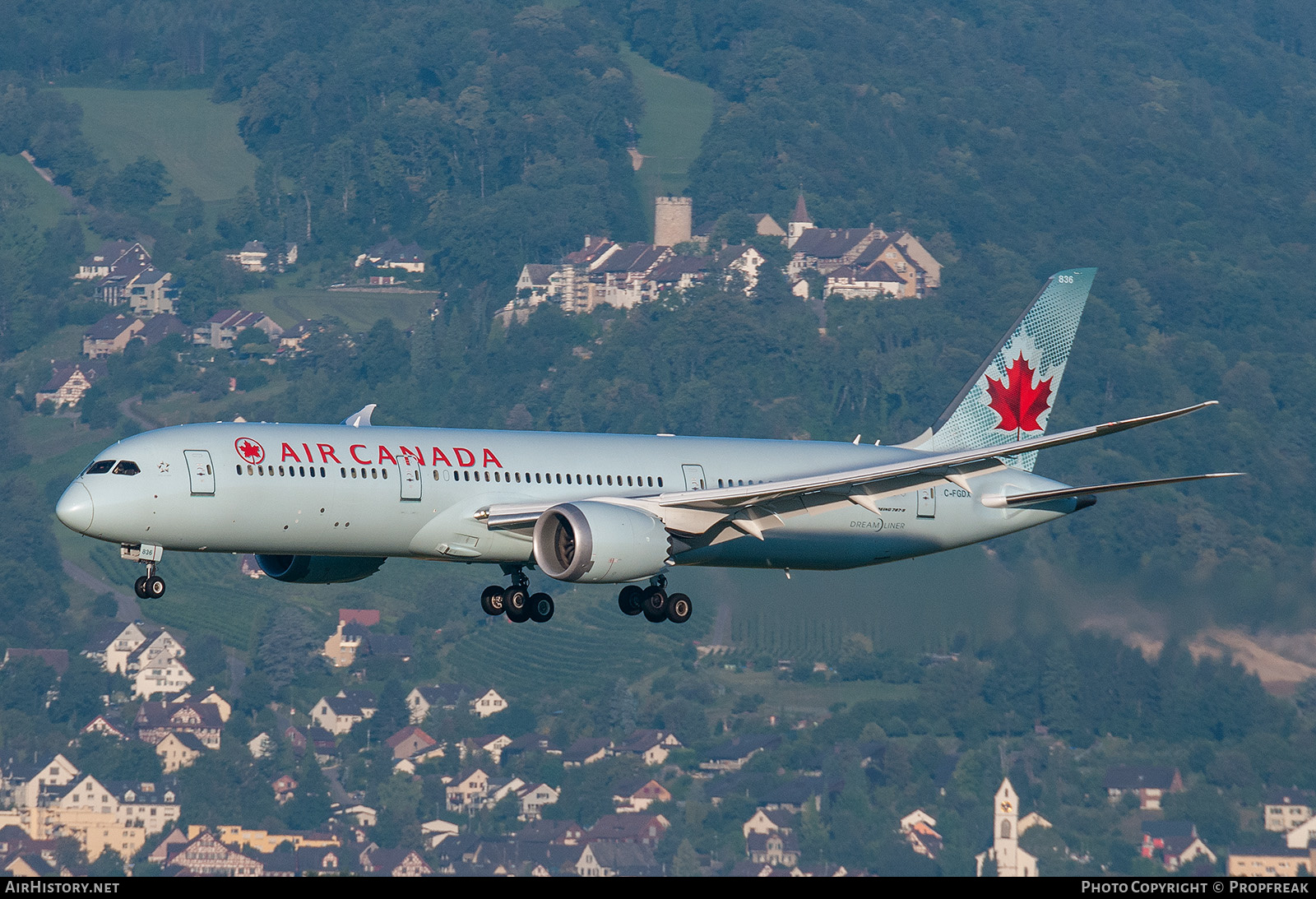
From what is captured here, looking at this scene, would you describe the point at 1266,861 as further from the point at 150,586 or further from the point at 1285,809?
the point at 150,586

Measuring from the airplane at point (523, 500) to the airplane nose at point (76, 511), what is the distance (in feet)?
0.16

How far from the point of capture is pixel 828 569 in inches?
2419

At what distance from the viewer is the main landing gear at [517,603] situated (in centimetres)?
5584

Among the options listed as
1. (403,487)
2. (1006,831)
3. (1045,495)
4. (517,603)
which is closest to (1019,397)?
(1045,495)

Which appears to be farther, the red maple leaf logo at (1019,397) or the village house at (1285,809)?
the village house at (1285,809)

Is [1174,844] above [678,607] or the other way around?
the other way around

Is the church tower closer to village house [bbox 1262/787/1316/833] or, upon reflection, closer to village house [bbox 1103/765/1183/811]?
village house [bbox 1103/765/1183/811]

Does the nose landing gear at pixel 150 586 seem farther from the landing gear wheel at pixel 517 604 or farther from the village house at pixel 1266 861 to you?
the village house at pixel 1266 861

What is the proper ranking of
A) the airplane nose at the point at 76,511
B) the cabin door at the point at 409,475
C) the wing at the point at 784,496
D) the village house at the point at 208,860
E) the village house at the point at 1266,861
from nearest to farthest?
the airplane nose at the point at 76,511, the cabin door at the point at 409,475, the wing at the point at 784,496, the village house at the point at 1266,861, the village house at the point at 208,860

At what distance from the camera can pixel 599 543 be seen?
51.8 m

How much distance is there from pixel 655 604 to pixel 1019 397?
1550 centimetres

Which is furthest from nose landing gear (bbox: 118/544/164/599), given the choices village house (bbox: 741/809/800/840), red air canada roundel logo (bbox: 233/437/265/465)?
village house (bbox: 741/809/800/840)

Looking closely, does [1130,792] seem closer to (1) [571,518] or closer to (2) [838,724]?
(2) [838,724]

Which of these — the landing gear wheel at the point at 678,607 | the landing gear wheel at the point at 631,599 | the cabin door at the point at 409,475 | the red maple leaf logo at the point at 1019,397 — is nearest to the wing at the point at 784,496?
the cabin door at the point at 409,475
